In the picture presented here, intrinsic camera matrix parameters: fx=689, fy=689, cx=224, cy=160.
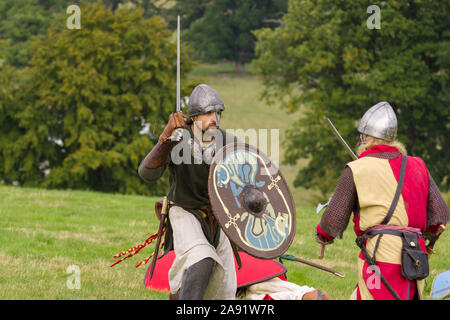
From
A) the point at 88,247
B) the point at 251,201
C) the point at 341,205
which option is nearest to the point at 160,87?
the point at 88,247

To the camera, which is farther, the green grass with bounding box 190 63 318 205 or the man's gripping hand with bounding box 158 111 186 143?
the green grass with bounding box 190 63 318 205

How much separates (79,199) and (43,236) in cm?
472

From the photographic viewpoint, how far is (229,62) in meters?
64.8

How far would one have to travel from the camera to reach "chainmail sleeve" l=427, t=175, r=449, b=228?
15.6 feet

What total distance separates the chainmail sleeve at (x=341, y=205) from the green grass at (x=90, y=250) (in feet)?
6.62

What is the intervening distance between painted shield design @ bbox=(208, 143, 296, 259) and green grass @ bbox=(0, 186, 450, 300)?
1.60 m

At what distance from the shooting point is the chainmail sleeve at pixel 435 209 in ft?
15.6

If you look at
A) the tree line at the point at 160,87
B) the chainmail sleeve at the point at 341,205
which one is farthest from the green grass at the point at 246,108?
the chainmail sleeve at the point at 341,205

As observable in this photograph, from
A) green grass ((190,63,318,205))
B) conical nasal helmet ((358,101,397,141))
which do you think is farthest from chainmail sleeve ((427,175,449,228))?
green grass ((190,63,318,205))

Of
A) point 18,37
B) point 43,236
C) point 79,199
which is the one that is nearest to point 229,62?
point 18,37

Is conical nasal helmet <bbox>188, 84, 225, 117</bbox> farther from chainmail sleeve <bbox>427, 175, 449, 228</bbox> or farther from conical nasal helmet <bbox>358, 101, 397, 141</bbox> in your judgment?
chainmail sleeve <bbox>427, 175, 449, 228</bbox>

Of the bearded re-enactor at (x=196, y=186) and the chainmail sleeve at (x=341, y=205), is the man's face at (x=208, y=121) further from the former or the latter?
the chainmail sleeve at (x=341, y=205)

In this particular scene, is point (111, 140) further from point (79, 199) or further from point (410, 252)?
point (410, 252)

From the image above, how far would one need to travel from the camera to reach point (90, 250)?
848 centimetres
